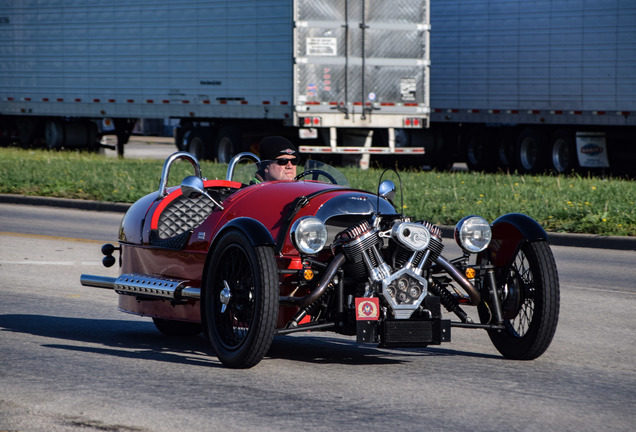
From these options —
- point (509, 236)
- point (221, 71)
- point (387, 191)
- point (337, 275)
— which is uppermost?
point (221, 71)

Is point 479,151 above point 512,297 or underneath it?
above

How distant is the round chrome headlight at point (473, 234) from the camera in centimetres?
715

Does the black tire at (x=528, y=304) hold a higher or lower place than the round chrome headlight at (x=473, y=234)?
lower

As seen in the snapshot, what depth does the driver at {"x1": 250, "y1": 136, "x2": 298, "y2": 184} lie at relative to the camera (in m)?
8.23

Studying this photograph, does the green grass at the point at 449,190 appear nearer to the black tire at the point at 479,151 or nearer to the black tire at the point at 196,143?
the black tire at the point at 196,143

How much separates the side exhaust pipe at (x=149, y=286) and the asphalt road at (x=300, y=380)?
0.37 meters

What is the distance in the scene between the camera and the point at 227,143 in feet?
95.6

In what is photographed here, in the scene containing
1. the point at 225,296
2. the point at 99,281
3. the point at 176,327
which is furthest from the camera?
the point at 176,327

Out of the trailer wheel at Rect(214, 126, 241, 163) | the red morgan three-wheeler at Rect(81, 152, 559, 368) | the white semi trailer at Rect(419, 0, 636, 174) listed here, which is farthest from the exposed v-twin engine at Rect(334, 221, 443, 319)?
the trailer wheel at Rect(214, 126, 241, 163)

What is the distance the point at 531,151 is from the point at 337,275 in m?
21.3

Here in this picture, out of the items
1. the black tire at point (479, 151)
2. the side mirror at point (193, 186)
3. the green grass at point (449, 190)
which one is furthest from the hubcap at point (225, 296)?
the black tire at point (479, 151)

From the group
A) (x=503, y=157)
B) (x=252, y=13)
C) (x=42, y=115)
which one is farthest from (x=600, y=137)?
(x=42, y=115)

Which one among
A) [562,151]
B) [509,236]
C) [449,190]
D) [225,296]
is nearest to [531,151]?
[562,151]

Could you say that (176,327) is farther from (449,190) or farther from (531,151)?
(531,151)
